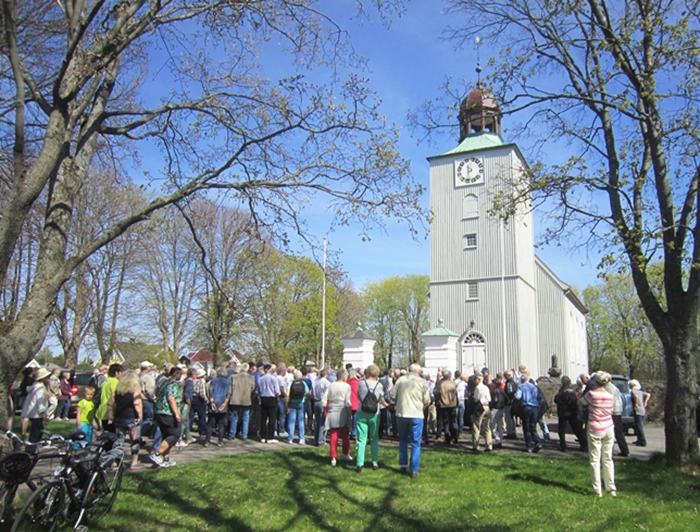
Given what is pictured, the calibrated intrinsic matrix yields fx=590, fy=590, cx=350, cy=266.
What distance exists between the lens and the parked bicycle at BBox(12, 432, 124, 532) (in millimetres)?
6277

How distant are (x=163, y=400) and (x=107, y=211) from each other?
2035cm

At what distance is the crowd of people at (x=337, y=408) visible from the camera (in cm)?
968

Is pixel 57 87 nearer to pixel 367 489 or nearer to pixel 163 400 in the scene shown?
pixel 163 400

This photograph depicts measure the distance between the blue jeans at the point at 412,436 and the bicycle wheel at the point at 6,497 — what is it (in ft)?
19.0

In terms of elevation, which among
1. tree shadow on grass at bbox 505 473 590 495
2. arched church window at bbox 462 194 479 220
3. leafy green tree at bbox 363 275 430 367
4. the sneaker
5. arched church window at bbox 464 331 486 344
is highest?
arched church window at bbox 462 194 479 220

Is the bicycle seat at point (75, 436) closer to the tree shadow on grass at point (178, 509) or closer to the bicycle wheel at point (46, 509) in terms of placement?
the bicycle wheel at point (46, 509)

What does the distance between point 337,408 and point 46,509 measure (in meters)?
5.37

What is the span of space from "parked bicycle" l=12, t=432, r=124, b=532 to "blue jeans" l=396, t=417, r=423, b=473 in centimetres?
449

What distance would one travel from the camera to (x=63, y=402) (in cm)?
2005

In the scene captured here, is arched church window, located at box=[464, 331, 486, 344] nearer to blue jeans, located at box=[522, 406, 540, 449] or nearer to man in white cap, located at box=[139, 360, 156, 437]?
blue jeans, located at box=[522, 406, 540, 449]

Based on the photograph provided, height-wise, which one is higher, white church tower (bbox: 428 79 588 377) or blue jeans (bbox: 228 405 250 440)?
white church tower (bbox: 428 79 588 377)

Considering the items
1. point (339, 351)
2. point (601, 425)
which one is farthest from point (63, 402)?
point (339, 351)

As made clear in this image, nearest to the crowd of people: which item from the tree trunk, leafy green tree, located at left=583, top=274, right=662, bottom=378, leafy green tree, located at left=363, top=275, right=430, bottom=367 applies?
the tree trunk

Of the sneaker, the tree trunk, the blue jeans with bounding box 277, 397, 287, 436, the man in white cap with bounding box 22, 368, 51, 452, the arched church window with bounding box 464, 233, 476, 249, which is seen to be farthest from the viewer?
the arched church window with bounding box 464, 233, 476, 249
